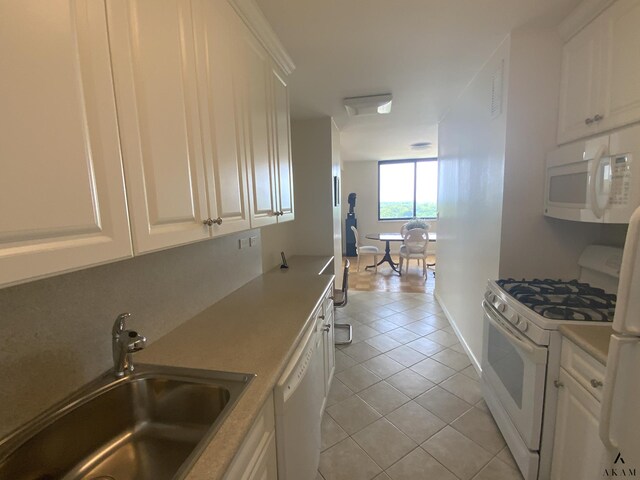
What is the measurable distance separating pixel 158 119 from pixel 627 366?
1.60 metres

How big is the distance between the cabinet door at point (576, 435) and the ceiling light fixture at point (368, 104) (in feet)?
8.21

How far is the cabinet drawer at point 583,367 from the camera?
1.15m

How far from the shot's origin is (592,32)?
1590mm

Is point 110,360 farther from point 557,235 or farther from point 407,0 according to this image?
point 557,235

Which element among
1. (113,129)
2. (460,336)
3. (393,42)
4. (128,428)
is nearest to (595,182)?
(393,42)

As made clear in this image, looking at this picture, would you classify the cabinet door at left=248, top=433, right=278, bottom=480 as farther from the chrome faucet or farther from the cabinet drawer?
the cabinet drawer

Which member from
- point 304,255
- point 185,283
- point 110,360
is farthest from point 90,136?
point 304,255

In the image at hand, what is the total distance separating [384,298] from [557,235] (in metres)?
2.83

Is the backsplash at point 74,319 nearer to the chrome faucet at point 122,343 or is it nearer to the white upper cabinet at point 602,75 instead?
the chrome faucet at point 122,343

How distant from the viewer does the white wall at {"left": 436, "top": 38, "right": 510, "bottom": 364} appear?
2107 mm

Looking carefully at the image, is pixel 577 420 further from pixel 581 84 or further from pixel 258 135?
pixel 258 135

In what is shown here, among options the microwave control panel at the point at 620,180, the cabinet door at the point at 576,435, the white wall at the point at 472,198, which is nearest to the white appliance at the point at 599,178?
the microwave control panel at the point at 620,180

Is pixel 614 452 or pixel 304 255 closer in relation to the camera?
pixel 614 452

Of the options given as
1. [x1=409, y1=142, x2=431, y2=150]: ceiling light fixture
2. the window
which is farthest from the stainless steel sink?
the window
